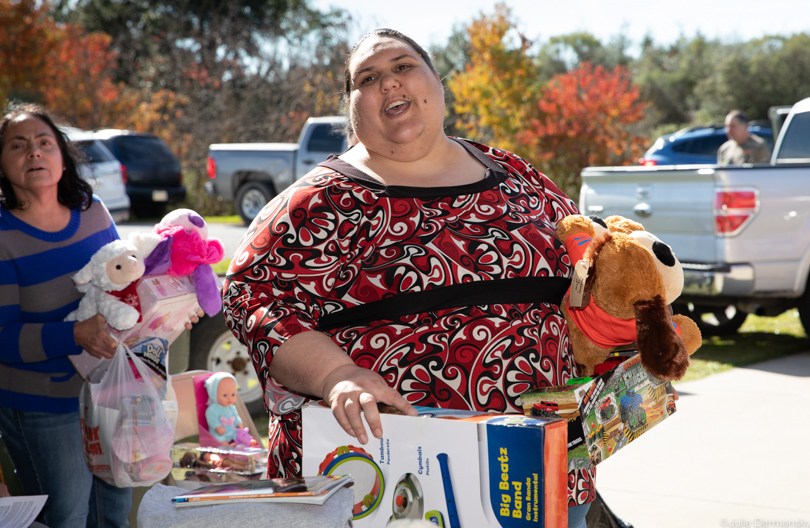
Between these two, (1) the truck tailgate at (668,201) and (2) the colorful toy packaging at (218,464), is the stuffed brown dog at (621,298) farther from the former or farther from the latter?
(1) the truck tailgate at (668,201)

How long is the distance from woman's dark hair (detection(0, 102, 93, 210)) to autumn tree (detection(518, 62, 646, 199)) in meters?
14.9

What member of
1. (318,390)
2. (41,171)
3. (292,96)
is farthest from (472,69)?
(318,390)

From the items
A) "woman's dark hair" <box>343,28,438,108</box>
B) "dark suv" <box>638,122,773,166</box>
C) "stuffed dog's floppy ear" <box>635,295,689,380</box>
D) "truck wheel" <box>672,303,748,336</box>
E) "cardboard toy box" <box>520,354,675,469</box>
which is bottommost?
"truck wheel" <box>672,303,748,336</box>

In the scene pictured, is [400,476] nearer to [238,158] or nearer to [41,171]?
[41,171]

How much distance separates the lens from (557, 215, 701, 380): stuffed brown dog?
1.92 m

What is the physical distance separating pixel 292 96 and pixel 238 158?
24.0ft

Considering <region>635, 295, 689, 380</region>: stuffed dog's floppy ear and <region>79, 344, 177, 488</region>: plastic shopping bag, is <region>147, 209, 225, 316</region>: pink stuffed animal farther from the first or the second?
<region>635, 295, 689, 380</region>: stuffed dog's floppy ear

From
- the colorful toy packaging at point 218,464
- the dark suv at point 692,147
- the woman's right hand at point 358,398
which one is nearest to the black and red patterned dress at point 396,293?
the woman's right hand at point 358,398

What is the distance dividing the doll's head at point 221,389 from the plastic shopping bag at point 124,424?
1103mm

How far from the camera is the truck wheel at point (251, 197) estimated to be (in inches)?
608

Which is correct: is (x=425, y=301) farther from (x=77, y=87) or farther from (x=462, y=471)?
(x=77, y=87)

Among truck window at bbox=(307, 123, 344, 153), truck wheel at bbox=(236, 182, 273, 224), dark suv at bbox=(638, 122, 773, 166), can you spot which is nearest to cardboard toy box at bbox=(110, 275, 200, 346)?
truck window at bbox=(307, 123, 344, 153)

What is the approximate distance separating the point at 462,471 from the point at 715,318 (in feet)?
26.3

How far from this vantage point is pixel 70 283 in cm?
289
